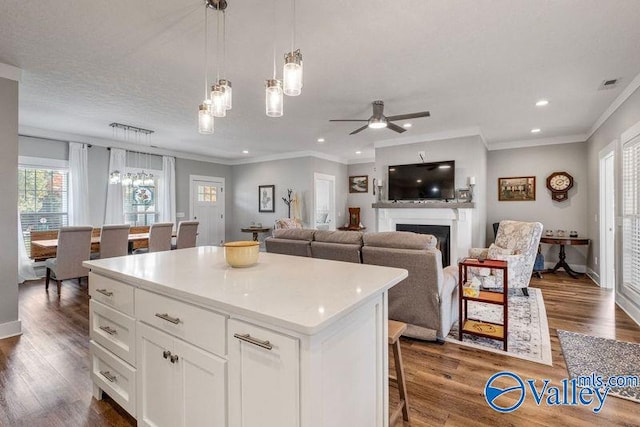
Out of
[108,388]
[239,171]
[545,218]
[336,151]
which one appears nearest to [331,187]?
[336,151]

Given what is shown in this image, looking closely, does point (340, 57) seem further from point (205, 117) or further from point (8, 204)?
point (8, 204)

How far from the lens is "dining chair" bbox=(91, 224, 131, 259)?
14.5 feet

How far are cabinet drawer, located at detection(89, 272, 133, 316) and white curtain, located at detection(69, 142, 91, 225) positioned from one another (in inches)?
187

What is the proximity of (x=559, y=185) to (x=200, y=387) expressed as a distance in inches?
270

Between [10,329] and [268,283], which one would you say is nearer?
[268,283]

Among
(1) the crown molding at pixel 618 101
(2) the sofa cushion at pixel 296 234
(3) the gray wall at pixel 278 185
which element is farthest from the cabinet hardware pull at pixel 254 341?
(3) the gray wall at pixel 278 185

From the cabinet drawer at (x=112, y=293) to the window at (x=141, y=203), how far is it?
202 inches

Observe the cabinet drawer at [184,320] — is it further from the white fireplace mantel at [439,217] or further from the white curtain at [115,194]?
the white curtain at [115,194]

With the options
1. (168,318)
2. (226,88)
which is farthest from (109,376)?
(226,88)

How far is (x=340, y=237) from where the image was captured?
305cm

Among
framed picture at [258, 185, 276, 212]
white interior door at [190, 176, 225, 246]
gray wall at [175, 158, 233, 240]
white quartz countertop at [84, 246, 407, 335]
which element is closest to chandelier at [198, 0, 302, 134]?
white quartz countertop at [84, 246, 407, 335]

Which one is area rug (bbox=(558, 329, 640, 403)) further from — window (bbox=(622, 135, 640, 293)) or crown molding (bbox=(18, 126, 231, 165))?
crown molding (bbox=(18, 126, 231, 165))

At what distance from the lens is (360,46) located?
8.39 feet

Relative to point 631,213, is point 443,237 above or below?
below
